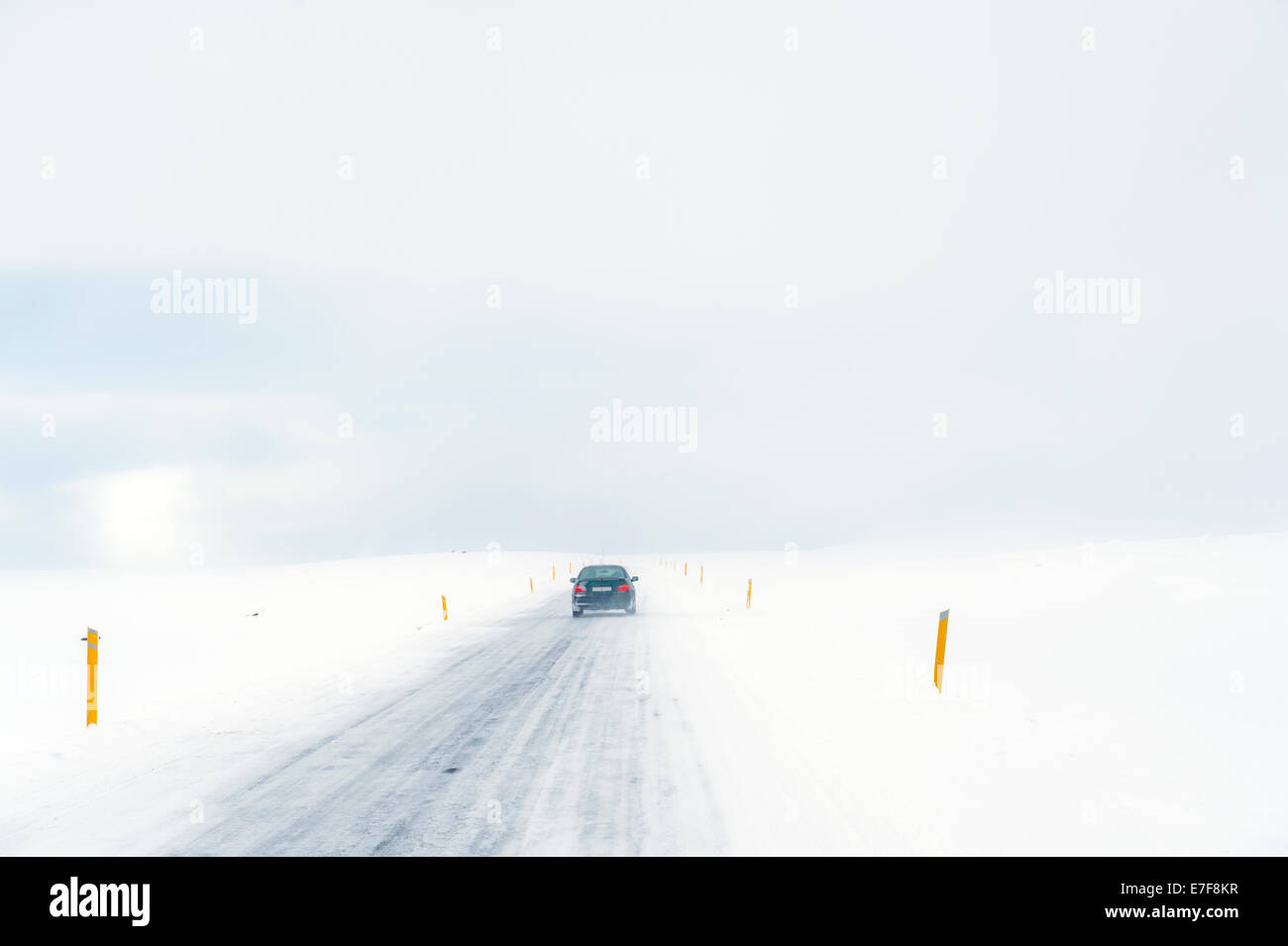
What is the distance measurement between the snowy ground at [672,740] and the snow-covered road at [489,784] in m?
0.04

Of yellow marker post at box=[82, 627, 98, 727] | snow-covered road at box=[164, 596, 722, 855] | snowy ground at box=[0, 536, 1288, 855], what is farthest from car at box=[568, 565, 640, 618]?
yellow marker post at box=[82, 627, 98, 727]

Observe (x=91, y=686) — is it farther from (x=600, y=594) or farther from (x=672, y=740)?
(x=600, y=594)

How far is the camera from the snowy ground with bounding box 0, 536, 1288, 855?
5.75 metres

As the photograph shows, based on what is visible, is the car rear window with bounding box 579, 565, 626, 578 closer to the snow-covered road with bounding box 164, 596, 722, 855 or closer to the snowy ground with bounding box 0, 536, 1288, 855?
the snowy ground with bounding box 0, 536, 1288, 855

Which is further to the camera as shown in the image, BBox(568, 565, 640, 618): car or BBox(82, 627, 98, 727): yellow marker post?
BBox(568, 565, 640, 618): car

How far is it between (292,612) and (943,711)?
A: 26.6 meters

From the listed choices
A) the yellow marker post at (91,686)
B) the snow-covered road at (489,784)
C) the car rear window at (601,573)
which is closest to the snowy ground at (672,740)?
the snow-covered road at (489,784)

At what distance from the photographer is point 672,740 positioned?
8.70 m

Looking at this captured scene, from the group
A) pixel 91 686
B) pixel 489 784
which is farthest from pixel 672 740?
pixel 91 686

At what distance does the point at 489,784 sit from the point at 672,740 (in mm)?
2384

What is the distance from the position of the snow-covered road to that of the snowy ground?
4cm

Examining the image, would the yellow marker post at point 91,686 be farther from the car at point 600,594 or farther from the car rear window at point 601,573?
the car rear window at point 601,573

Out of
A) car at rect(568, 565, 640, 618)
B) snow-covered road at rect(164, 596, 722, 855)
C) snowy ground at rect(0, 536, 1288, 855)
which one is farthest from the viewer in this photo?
car at rect(568, 565, 640, 618)
